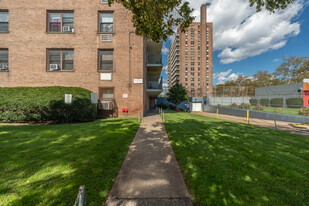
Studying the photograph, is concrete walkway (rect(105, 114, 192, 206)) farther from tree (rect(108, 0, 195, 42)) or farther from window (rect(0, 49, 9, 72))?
window (rect(0, 49, 9, 72))

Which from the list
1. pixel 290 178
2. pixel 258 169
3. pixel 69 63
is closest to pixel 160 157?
pixel 258 169

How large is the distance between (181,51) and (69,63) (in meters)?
60.1

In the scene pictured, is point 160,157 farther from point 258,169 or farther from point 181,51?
point 181,51

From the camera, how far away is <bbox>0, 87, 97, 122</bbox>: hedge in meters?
7.89

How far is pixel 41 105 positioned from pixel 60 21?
30.0 ft

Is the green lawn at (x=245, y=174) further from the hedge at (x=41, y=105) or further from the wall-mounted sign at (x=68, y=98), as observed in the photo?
the wall-mounted sign at (x=68, y=98)

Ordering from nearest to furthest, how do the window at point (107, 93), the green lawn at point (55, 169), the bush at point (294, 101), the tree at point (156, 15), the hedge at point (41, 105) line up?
the green lawn at point (55, 169), the tree at point (156, 15), the hedge at point (41, 105), the window at point (107, 93), the bush at point (294, 101)

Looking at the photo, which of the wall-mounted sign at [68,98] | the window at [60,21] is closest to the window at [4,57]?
the window at [60,21]

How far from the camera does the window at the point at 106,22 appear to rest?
11977 mm

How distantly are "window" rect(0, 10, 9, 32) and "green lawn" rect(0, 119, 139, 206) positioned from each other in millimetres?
14030

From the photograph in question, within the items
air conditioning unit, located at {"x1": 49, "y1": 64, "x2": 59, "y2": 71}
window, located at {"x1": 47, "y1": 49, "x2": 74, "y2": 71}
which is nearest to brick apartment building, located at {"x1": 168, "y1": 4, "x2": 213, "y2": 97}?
window, located at {"x1": 47, "y1": 49, "x2": 74, "y2": 71}

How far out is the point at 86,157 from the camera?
3420 mm

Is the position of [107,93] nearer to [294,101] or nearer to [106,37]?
[106,37]

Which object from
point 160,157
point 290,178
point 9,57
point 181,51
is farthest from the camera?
point 181,51
